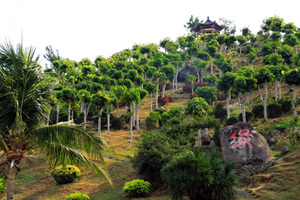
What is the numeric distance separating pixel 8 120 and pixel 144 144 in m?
9.49

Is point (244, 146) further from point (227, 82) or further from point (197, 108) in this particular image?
point (227, 82)

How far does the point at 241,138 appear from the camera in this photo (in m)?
16.3

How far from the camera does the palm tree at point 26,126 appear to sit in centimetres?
957

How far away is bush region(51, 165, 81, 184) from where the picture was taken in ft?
61.5

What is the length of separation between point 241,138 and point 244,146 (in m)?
0.62

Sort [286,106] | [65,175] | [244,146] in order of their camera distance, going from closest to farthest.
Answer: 1. [244,146]
2. [65,175]
3. [286,106]

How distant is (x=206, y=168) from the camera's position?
10539 millimetres

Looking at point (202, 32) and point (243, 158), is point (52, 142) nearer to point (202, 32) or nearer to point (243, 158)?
point (243, 158)

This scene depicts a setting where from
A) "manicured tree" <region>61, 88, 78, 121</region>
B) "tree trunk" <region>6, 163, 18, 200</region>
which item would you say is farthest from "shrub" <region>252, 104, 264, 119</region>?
"tree trunk" <region>6, 163, 18, 200</region>

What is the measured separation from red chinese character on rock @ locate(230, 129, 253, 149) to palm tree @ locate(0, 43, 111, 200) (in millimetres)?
9680

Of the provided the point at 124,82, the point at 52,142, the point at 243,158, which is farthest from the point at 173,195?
the point at 124,82

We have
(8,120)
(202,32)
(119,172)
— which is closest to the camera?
(8,120)

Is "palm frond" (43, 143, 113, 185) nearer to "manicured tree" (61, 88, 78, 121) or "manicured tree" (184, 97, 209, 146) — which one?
"manicured tree" (184, 97, 209, 146)

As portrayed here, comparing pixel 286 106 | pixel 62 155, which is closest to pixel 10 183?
pixel 62 155
